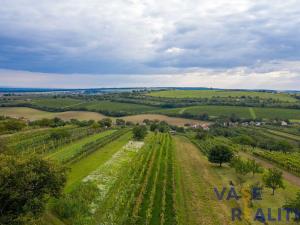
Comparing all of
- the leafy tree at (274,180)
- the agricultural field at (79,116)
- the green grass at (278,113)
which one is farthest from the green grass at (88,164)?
the green grass at (278,113)

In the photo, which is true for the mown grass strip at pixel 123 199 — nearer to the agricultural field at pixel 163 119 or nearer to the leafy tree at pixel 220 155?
the leafy tree at pixel 220 155

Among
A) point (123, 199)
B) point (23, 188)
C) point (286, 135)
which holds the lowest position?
point (286, 135)

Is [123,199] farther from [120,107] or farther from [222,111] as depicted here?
[120,107]

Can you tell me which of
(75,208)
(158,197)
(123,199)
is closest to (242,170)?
(158,197)

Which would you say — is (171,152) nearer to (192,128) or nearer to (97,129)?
(97,129)

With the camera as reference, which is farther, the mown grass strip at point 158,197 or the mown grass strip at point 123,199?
the mown grass strip at point 158,197

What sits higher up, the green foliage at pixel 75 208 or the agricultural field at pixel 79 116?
the green foliage at pixel 75 208
